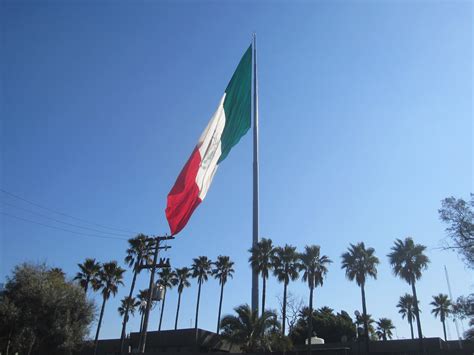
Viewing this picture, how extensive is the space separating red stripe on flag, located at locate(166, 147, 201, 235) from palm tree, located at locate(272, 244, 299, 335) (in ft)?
103

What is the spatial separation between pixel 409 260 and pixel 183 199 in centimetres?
3820

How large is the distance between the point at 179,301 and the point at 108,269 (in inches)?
940

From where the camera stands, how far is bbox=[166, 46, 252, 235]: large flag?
23.4 metres

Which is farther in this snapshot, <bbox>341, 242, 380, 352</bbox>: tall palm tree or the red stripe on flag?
<bbox>341, 242, 380, 352</bbox>: tall palm tree

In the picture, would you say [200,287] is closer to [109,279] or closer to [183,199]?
[109,279]

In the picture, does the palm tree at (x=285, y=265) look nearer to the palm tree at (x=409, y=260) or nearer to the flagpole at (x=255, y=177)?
the palm tree at (x=409, y=260)

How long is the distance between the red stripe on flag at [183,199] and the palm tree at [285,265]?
31.3m

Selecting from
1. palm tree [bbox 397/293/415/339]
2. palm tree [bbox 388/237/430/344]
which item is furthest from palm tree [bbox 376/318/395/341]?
palm tree [bbox 388/237/430/344]

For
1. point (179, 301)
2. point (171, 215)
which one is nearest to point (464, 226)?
point (171, 215)

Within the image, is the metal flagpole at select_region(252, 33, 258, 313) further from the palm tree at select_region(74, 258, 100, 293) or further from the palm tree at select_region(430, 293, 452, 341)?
the palm tree at select_region(430, 293, 452, 341)

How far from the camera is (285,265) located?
53.5m

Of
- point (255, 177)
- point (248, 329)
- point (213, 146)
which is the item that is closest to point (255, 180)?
point (255, 177)

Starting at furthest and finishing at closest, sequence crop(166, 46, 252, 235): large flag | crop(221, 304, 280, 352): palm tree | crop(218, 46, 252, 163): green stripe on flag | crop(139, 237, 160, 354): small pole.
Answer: crop(221, 304, 280, 352): palm tree → crop(139, 237, 160, 354): small pole → crop(218, 46, 252, 163): green stripe on flag → crop(166, 46, 252, 235): large flag

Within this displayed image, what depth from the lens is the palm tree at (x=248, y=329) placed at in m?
41.2
